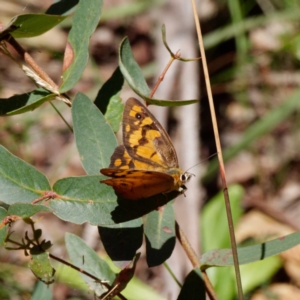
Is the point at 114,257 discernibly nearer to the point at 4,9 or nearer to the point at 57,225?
the point at 57,225

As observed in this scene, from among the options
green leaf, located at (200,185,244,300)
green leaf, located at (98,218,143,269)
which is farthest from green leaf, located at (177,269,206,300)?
green leaf, located at (200,185,244,300)

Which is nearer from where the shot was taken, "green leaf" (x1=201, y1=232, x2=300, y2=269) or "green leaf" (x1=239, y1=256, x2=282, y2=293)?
"green leaf" (x1=201, y1=232, x2=300, y2=269)

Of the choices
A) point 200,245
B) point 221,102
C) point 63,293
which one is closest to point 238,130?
point 221,102

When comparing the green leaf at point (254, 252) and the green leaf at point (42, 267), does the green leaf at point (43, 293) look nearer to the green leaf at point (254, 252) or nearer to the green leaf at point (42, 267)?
the green leaf at point (42, 267)

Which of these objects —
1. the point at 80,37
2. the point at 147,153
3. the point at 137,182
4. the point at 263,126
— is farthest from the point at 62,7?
the point at 263,126

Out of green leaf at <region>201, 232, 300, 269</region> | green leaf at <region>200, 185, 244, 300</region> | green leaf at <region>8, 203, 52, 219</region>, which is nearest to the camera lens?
green leaf at <region>8, 203, 52, 219</region>

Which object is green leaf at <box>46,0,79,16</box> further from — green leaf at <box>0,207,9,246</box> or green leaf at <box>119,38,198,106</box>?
green leaf at <box>0,207,9,246</box>

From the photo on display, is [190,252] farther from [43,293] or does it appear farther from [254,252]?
[43,293]
